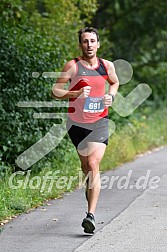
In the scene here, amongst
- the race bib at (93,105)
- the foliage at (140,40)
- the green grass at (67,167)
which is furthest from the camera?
the foliage at (140,40)

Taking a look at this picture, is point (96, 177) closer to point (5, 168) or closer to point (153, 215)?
point (153, 215)

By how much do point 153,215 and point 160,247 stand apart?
1802mm

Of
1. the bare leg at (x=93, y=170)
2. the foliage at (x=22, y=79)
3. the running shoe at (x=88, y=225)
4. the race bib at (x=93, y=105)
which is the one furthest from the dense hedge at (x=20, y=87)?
the running shoe at (x=88, y=225)

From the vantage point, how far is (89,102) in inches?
316

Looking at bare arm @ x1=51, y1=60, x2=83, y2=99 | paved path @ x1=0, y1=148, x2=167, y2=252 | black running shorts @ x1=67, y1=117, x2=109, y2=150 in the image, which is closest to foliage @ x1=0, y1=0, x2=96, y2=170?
paved path @ x1=0, y1=148, x2=167, y2=252

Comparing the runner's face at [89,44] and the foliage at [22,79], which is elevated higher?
the runner's face at [89,44]

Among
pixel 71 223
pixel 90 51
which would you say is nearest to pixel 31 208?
pixel 71 223

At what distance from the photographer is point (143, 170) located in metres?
14.1

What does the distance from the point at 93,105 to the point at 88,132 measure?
343 mm

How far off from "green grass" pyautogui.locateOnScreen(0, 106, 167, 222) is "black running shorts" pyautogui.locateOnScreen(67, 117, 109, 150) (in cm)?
141

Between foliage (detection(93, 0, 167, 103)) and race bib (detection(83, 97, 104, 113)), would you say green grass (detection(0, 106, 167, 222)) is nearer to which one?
race bib (detection(83, 97, 104, 113))

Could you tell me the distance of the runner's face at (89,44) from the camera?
8.09 metres

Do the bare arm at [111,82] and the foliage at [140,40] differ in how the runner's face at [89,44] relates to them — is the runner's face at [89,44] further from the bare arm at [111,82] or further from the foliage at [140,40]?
the foliage at [140,40]

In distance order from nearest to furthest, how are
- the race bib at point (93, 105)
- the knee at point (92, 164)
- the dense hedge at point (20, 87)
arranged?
the race bib at point (93, 105), the knee at point (92, 164), the dense hedge at point (20, 87)
